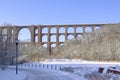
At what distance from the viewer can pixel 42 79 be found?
56.4 ft

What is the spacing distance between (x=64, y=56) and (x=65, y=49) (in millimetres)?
3984

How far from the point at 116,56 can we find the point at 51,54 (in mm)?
22693

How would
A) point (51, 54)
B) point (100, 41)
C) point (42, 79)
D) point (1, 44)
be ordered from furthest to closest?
point (51, 54)
point (100, 41)
point (1, 44)
point (42, 79)

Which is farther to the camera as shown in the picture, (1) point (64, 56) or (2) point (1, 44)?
(1) point (64, 56)

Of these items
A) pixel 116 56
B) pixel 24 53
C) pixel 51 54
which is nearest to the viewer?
pixel 116 56

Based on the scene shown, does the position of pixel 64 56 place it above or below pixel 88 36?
below

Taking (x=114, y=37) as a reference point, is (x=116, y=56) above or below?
below

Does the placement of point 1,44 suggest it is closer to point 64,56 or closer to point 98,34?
point 64,56

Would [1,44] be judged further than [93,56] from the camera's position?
No

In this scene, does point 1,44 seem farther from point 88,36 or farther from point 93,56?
point 88,36

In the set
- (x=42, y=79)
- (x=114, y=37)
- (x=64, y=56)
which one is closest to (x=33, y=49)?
(x=64, y=56)

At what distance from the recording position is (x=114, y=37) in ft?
181

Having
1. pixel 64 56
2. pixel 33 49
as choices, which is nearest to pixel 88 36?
pixel 64 56

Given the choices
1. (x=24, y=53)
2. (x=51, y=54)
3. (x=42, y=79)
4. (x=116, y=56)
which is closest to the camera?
(x=42, y=79)
